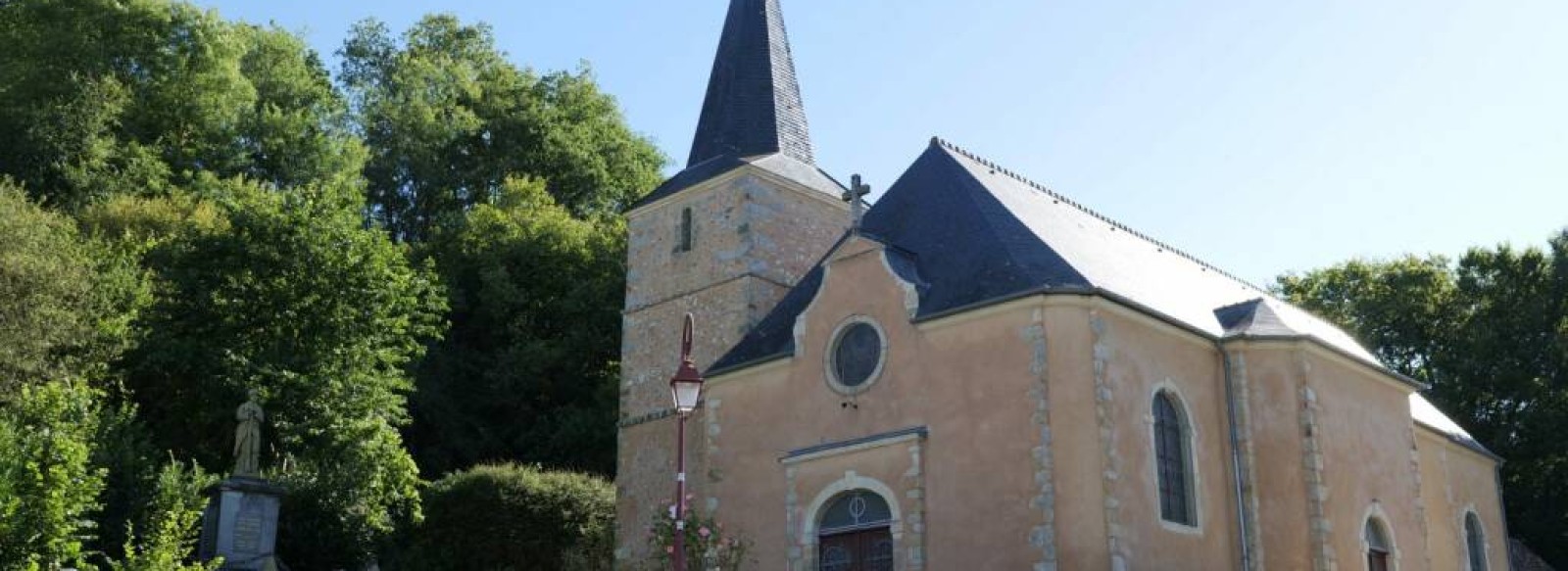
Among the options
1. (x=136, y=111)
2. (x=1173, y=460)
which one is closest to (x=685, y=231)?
(x=1173, y=460)

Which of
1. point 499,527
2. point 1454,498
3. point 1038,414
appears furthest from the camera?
point 1454,498

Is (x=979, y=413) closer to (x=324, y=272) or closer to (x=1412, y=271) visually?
(x=324, y=272)

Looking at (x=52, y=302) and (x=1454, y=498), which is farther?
(x=1454, y=498)

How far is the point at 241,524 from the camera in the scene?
2047 centimetres

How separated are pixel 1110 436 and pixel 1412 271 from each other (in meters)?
23.8

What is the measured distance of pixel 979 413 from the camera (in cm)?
1875

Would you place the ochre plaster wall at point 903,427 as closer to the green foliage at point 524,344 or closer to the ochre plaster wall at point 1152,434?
the ochre plaster wall at point 1152,434

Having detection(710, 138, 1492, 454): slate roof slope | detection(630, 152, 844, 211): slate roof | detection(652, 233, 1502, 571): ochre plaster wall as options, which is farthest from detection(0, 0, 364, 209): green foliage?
detection(652, 233, 1502, 571): ochre plaster wall

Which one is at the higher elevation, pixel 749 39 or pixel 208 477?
pixel 749 39

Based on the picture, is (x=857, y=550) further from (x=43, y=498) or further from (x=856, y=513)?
(x=43, y=498)

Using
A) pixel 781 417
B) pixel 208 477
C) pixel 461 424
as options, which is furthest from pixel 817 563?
pixel 461 424

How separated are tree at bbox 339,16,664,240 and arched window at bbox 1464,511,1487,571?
1069 inches

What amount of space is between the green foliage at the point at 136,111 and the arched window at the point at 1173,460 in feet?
75.5

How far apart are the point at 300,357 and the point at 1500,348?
26.7 metres
